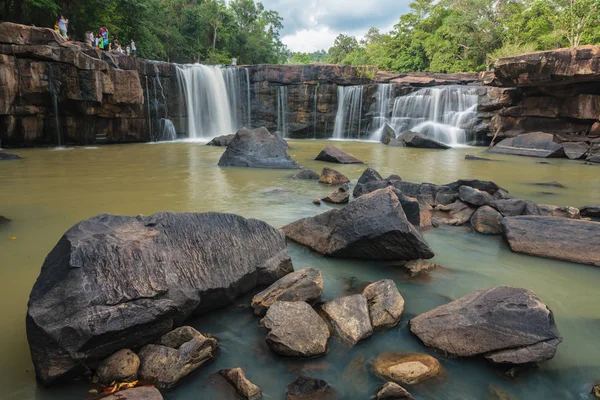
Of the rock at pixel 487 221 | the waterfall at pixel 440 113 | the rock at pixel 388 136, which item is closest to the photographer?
the rock at pixel 487 221

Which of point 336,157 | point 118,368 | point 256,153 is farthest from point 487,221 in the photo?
point 336,157

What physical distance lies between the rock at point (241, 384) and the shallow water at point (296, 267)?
57 millimetres

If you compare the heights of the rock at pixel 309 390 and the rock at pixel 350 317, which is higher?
the rock at pixel 350 317

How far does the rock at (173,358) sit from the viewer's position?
2168mm

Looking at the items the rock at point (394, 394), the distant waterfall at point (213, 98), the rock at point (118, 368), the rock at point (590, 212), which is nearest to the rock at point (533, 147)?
the rock at point (590, 212)

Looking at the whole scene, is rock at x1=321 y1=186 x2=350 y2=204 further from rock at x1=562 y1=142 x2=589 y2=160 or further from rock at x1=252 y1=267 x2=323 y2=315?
rock at x1=562 y1=142 x2=589 y2=160

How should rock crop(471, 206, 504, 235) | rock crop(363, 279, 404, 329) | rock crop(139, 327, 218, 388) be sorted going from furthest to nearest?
1. rock crop(471, 206, 504, 235)
2. rock crop(363, 279, 404, 329)
3. rock crop(139, 327, 218, 388)

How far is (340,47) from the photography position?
78562 mm

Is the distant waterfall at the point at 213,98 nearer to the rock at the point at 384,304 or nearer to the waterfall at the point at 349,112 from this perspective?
the waterfall at the point at 349,112

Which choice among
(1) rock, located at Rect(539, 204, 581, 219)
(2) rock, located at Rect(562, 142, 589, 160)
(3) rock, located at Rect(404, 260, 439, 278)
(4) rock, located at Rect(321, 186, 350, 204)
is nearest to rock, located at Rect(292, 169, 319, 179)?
(4) rock, located at Rect(321, 186, 350, 204)

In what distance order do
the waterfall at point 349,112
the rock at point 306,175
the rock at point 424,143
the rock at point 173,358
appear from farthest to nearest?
the waterfall at point 349,112
the rock at point 424,143
the rock at point 306,175
the rock at point 173,358

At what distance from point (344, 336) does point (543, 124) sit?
1790 cm

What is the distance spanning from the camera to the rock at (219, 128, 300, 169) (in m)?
9.88

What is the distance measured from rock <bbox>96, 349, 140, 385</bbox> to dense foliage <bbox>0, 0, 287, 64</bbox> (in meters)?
19.3
